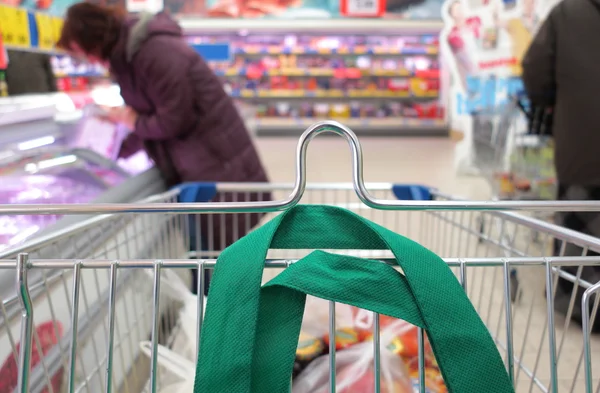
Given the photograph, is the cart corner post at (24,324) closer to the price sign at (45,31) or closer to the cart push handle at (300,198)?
the cart push handle at (300,198)

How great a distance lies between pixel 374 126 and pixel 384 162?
3.15 metres

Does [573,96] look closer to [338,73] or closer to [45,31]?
[45,31]

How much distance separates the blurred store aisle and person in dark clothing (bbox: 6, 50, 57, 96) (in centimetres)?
246

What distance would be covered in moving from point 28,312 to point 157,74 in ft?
5.35

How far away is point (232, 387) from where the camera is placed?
579 mm

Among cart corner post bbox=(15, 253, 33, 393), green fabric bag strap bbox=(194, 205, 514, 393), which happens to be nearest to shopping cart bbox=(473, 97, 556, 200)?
green fabric bag strap bbox=(194, 205, 514, 393)

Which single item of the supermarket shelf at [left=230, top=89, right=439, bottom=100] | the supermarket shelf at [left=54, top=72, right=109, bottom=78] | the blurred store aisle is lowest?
the blurred store aisle

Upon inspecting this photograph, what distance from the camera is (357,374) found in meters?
0.99

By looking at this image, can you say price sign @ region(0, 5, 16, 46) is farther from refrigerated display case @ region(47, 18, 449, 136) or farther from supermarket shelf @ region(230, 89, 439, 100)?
supermarket shelf @ region(230, 89, 439, 100)

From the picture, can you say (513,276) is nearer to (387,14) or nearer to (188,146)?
(188,146)

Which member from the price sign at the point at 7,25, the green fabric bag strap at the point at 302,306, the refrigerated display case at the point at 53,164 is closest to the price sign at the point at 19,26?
the price sign at the point at 7,25

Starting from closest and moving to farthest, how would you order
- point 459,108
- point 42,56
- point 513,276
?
point 513,276
point 42,56
point 459,108

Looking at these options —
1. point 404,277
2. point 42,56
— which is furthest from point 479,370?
point 42,56

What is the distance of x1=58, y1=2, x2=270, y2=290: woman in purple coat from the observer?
2127mm
